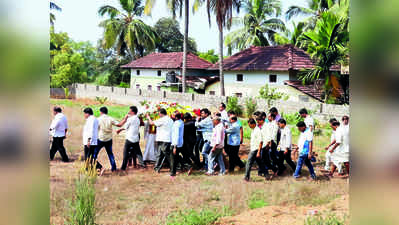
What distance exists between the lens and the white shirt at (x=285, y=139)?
8.61 meters

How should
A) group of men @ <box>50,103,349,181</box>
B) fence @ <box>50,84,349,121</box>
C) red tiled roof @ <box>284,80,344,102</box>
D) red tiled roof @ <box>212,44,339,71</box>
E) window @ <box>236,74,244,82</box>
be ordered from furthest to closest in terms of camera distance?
window @ <box>236,74,244,82</box> → red tiled roof @ <box>212,44,339,71</box> → red tiled roof @ <box>284,80,344,102</box> → fence @ <box>50,84,349,121</box> → group of men @ <box>50,103,349,181</box>

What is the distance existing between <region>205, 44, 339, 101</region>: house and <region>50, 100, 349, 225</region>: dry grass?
45.6 ft

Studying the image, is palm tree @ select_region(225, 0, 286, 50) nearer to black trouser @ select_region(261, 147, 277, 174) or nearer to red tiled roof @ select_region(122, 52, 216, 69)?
red tiled roof @ select_region(122, 52, 216, 69)

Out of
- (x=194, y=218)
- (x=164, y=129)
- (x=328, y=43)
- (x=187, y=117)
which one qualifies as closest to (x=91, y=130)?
(x=164, y=129)

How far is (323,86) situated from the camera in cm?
1950

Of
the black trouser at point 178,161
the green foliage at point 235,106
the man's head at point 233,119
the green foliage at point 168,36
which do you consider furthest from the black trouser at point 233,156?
the green foliage at point 168,36

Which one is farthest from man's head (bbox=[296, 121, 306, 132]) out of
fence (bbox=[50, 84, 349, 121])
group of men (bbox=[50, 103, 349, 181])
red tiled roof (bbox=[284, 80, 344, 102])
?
red tiled roof (bbox=[284, 80, 344, 102])

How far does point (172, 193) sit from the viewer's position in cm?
751

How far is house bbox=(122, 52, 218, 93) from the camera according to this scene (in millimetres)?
32150

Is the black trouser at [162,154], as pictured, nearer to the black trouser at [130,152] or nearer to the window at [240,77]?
the black trouser at [130,152]

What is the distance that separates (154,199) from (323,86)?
1461 centimetres
